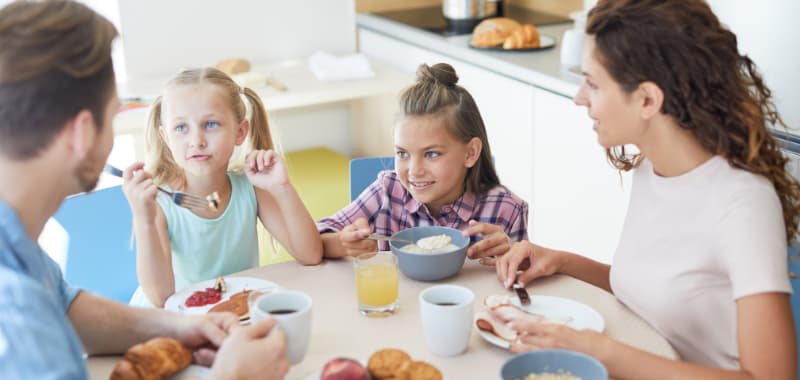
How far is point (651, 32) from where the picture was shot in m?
1.25

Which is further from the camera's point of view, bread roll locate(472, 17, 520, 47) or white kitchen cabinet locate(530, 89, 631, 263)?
bread roll locate(472, 17, 520, 47)

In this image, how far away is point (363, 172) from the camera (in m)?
2.03

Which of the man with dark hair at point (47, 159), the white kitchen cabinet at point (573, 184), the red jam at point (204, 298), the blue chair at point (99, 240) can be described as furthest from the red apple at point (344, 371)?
the white kitchen cabinet at point (573, 184)

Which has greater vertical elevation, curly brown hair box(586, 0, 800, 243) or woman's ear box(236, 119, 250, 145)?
curly brown hair box(586, 0, 800, 243)

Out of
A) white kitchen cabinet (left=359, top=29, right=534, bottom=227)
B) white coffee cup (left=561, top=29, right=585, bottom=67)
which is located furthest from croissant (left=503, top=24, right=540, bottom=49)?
white coffee cup (left=561, top=29, right=585, bottom=67)

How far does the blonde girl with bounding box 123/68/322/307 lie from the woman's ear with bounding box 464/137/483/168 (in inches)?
13.3

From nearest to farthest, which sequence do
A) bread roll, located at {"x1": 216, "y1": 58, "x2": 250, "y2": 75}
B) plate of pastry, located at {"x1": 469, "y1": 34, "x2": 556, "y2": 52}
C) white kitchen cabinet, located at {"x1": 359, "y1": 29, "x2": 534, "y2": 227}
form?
1. white kitchen cabinet, located at {"x1": 359, "y1": 29, "x2": 534, "y2": 227}
2. plate of pastry, located at {"x1": 469, "y1": 34, "x2": 556, "y2": 52}
3. bread roll, located at {"x1": 216, "y1": 58, "x2": 250, "y2": 75}

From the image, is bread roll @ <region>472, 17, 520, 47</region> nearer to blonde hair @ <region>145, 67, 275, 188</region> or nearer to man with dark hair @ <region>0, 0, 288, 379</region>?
blonde hair @ <region>145, 67, 275, 188</region>

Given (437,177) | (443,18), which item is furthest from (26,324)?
(443,18)

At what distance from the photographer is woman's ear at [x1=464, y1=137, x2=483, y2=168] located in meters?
1.77

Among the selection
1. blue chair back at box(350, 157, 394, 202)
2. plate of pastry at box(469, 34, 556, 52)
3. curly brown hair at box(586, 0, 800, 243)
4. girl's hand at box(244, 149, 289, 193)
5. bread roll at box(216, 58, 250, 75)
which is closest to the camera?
curly brown hair at box(586, 0, 800, 243)

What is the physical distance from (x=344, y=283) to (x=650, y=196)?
0.49 metres

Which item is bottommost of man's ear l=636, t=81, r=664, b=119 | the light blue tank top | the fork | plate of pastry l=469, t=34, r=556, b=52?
the light blue tank top

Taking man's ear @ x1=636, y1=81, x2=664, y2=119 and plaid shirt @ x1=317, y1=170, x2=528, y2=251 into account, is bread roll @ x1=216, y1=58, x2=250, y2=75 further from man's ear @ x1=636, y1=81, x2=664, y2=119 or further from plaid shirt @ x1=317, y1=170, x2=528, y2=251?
man's ear @ x1=636, y1=81, x2=664, y2=119
